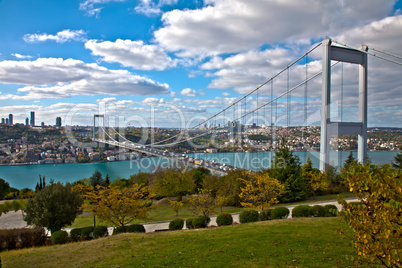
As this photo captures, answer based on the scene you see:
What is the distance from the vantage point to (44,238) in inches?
460

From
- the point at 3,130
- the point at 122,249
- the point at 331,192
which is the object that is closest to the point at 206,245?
the point at 122,249

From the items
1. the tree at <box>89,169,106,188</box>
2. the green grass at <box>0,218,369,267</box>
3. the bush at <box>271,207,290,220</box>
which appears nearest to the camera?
the green grass at <box>0,218,369,267</box>

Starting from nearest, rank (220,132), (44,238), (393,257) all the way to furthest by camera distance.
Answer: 1. (393,257)
2. (44,238)
3. (220,132)

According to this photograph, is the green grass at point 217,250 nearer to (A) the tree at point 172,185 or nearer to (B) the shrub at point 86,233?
(B) the shrub at point 86,233

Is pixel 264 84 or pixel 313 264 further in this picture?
pixel 264 84

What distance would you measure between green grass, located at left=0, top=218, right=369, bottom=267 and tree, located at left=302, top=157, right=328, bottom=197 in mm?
10171

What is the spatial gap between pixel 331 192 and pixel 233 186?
8.52 m

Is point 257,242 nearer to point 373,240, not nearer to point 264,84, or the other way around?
point 373,240

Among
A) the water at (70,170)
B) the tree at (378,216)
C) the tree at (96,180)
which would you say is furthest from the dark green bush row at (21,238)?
the water at (70,170)

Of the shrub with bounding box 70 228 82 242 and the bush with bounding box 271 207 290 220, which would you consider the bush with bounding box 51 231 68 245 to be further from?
the bush with bounding box 271 207 290 220

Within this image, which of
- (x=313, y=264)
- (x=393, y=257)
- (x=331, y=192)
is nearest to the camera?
(x=393, y=257)

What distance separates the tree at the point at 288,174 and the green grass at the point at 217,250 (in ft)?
28.8

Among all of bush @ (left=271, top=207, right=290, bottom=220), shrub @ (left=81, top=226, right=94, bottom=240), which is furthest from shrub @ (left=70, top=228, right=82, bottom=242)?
bush @ (left=271, top=207, right=290, bottom=220)

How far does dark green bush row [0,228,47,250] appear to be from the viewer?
10869 millimetres
